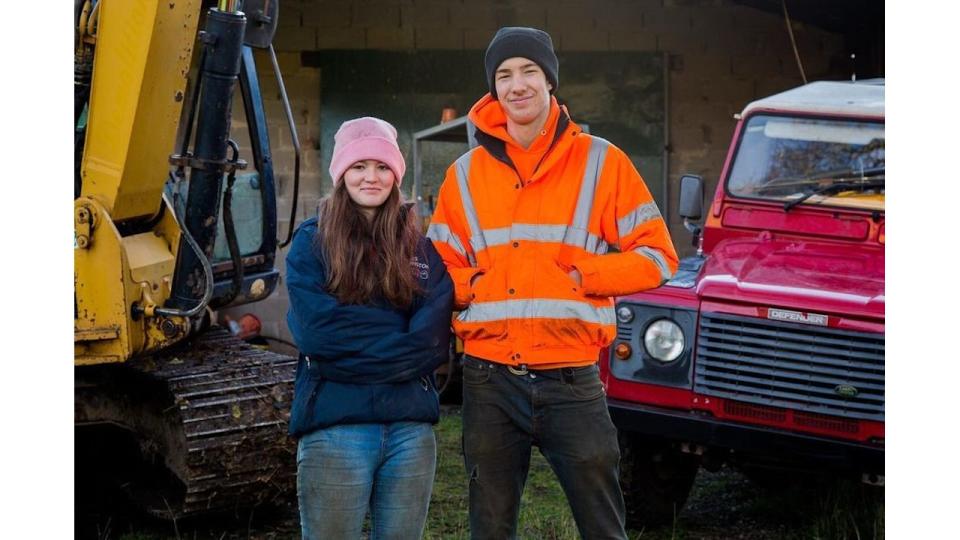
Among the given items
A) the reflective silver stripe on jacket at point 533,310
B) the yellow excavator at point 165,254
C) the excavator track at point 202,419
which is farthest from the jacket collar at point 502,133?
the excavator track at point 202,419

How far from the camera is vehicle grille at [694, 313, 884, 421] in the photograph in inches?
202

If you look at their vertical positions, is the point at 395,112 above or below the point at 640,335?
above

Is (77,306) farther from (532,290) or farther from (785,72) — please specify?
(785,72)

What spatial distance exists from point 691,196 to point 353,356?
3156mm

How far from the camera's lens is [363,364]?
11.2ft

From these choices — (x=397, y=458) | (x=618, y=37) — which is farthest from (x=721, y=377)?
(x=618, y=37)

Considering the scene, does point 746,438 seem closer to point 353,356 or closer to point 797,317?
point 797,317

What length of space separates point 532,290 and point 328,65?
763cm

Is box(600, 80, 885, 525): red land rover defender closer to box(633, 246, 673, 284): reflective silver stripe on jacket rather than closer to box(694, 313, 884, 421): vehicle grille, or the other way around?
box(694, 313, 884, 421): vehicle grille

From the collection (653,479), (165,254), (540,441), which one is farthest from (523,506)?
(540,441)

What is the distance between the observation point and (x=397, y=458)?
136 inches

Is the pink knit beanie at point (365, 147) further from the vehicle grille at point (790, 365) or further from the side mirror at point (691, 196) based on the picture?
the side mirror at point (691, 196)

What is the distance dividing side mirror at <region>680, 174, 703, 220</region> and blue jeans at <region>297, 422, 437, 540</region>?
3.04 metres

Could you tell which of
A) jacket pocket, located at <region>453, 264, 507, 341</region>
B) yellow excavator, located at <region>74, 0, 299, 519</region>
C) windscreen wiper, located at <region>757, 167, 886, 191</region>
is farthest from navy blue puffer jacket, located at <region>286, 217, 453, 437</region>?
windscreen wiper, located at <region>757, 167, 886, 191</region>
